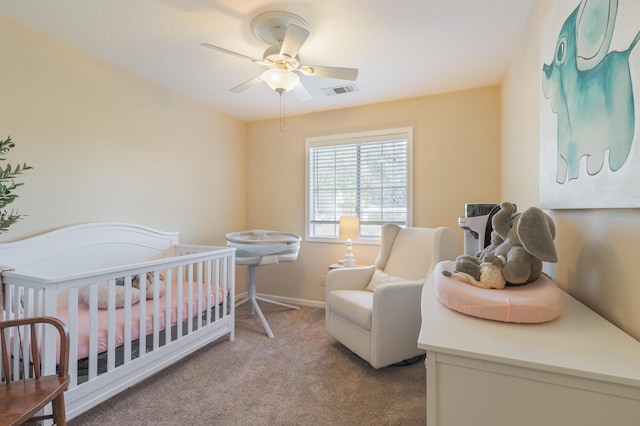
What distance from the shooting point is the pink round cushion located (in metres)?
0.83

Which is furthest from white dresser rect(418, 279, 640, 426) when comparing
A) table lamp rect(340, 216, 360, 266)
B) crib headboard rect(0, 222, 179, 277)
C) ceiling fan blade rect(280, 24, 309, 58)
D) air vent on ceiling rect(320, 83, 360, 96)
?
air vent on ceiling rect(320, 83, 360, 96)

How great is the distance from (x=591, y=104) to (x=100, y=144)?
2911 millimetres

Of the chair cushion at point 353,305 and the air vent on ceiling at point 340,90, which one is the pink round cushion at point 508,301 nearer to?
the chair cushion at point 353,305

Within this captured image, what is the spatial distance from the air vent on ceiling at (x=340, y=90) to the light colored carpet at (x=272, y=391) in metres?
2.32

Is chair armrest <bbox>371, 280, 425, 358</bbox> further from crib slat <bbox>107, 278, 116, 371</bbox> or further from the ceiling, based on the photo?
the ceiling

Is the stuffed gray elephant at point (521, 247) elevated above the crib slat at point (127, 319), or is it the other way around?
the stuffed gray elephant at point (521, 247)

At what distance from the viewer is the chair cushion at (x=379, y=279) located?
7.88ft

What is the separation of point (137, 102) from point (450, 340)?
115 inches

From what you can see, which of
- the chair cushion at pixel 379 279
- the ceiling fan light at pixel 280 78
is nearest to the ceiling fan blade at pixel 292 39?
the ceiling fan light at pixel 280 78

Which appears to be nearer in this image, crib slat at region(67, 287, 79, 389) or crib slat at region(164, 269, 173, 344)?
crib slat at region(67, 287, 79, 389)

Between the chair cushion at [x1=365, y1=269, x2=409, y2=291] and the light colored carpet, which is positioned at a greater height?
the chair cushion at [x1=365, y1=269, x2=409, y2=291]

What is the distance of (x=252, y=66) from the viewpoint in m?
2.35

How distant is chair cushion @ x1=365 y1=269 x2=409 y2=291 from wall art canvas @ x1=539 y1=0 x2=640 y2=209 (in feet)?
4.31

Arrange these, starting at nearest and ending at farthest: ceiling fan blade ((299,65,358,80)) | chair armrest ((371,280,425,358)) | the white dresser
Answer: the white dresser
ceiling fan blade ((299,65,358,80))
chair armrest ((371,280,425,358))
